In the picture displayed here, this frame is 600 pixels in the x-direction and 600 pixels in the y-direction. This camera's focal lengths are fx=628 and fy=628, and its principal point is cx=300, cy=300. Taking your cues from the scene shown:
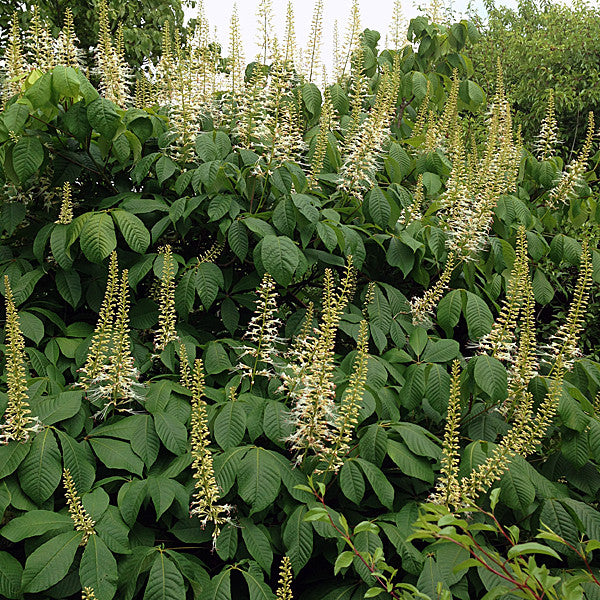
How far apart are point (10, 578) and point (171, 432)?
26.5 inches

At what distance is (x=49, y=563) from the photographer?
192 centimetres

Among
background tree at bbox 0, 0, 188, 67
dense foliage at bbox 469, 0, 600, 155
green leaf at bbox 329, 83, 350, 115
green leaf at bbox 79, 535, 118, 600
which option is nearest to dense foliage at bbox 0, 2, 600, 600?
green leaf at bbox 79, 535, 118, 600

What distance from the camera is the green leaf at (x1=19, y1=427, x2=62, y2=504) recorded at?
210cm

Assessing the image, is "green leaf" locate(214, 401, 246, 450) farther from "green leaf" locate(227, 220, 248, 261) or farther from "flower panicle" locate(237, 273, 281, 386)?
"green leaf" locate(227, 220, 248, 261)

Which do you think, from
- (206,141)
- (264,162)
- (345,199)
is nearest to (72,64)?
(206,141)

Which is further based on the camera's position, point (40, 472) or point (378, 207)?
point (378, 207)

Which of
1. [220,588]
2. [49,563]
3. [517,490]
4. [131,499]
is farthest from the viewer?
[517,490]

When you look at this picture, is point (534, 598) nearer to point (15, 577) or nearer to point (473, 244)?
point (15, 577)

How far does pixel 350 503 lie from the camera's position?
2512mm

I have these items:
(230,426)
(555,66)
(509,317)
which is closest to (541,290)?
(509,317)

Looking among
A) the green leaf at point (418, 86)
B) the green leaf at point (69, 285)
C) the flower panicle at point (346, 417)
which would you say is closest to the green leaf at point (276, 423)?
the flower panicle at point (346, 417)

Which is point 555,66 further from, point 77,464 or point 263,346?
point 77,464

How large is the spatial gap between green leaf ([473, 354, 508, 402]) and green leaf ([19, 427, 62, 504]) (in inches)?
62.4

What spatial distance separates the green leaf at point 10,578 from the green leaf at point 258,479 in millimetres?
732
